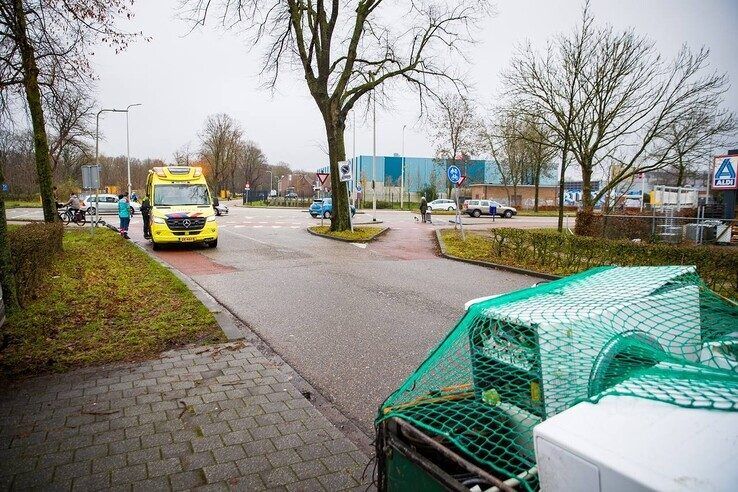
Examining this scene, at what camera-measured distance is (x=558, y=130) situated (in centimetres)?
2086

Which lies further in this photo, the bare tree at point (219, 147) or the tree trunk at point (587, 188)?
the bare tree at point (219, 147)

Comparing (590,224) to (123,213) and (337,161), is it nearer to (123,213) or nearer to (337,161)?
(337,161)

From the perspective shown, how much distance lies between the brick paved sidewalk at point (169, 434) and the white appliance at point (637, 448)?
5.97 feet


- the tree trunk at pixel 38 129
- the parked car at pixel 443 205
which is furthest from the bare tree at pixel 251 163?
the tree trunk at pixel 38 129

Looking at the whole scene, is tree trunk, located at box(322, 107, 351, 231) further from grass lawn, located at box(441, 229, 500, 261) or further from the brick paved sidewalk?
the brick paved sidewalk

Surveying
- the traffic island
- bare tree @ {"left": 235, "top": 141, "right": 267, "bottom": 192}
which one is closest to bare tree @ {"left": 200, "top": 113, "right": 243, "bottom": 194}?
bare tree @ {"left": 235, "top": 141, "right": 267, "bottom": 192}

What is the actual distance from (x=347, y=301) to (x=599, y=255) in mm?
6767

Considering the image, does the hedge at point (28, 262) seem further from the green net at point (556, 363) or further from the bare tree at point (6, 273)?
the green net at point (556, 363)

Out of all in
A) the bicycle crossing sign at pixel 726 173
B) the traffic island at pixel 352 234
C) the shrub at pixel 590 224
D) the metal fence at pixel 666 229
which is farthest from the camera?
the bicycle crossing sign at pixel 726 173

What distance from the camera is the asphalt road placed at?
4949mm

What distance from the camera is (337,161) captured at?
2142 centimetres

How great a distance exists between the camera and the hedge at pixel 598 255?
859 centimetres

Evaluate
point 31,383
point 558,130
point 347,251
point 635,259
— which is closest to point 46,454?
point 31,383

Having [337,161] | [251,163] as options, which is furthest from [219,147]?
[337,161]
